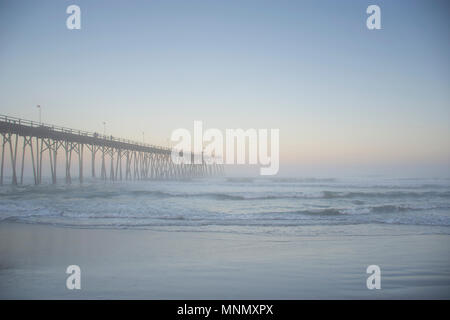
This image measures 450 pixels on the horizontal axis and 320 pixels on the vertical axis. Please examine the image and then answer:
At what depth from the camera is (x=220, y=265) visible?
228 inches

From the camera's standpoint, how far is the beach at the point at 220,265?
4559 mm

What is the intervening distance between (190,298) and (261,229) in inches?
231

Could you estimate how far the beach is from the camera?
15.0 feet

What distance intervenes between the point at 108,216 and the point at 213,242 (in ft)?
20.8

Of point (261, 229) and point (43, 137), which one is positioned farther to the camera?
point (43, 137)

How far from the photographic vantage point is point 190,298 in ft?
14.3

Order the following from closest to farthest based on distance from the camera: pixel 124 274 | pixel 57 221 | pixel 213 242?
pixel 124 274 → pixel 213 242 → pixel 57 221

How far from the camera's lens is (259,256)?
6465 mm

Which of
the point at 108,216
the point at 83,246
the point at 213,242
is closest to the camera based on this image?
the point at 83,246
